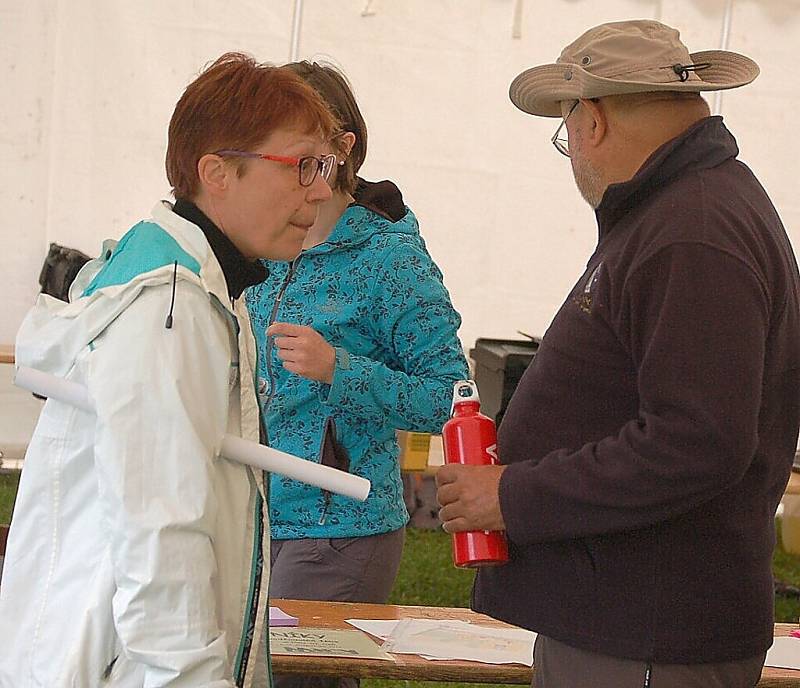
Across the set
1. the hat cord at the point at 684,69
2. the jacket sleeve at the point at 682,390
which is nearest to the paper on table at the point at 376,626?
the jacket sleeve at the point at 682,390

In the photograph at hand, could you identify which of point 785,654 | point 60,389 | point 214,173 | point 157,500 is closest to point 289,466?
point 157,500

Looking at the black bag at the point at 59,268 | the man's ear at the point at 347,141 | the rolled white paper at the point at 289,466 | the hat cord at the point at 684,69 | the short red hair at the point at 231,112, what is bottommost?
the black bag at the point at 59,268

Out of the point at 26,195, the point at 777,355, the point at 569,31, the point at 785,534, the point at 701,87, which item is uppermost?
the point at 701,87

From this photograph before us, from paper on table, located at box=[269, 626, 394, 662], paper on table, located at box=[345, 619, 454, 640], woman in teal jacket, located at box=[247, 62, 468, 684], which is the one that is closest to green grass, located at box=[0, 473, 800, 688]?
paper on table, located at box=[345, 619, 454, 640]

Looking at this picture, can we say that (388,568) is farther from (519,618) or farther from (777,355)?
(777,355)

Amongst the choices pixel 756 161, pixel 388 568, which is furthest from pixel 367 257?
pixel 756 161

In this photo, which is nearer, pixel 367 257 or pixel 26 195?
pixel 367 257

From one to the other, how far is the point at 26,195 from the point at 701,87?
16.9ft

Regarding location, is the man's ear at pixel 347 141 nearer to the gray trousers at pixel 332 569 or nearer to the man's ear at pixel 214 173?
the man's ear at pixel 214 173

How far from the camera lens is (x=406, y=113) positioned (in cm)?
639

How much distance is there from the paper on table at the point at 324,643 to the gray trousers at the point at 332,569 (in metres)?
0.07

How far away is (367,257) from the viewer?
2.43 m

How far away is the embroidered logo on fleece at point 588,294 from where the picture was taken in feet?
→ 5.79

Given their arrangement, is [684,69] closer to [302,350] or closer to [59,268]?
[302,350]
